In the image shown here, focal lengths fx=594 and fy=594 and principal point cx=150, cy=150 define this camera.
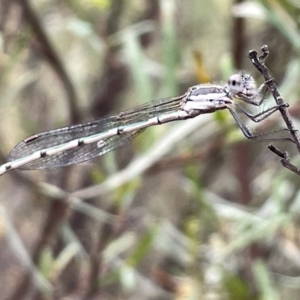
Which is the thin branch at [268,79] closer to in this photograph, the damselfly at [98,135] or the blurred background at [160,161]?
the damselfly at [98,135]

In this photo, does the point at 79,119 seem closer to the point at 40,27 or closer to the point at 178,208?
the point at 40,27

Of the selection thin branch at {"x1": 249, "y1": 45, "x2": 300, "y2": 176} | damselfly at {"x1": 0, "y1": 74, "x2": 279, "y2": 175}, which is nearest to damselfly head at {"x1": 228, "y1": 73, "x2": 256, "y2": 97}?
damselfly at {"x1": 0, "y1": 74, "x2": 279, "y2": 175}

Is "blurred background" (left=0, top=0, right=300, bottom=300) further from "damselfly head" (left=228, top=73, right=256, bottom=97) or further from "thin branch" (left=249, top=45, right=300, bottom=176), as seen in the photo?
"thin branch" (left=249, top=45, right=300, bottom=176)

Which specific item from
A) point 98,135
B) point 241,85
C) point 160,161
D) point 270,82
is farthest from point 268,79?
point 160,161

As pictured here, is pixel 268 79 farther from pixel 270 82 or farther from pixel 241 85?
pixel 241 85

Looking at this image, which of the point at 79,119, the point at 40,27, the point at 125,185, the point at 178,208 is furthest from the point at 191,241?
the point at 178,208
